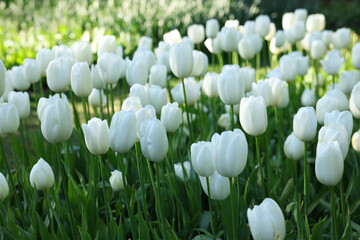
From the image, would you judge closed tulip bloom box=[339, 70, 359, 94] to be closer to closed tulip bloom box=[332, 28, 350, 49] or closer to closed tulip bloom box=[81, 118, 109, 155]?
closed tulip bloom box=[332, 28, 350, 49]

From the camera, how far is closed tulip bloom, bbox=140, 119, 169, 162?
1659mm

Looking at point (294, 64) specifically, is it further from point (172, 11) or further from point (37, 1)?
point (37, 1)

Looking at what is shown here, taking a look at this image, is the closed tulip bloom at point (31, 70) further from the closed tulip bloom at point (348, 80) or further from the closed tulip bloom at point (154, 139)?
the closed tulip bloom at point (348, 80)

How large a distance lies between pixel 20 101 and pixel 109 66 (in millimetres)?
523

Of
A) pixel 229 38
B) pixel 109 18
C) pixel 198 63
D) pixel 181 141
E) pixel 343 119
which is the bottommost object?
pixel 181 141

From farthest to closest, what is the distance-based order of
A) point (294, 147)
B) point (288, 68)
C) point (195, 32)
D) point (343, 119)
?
point (195, 32)
point (288, 68)
point (294, 147)
point (343, 119)

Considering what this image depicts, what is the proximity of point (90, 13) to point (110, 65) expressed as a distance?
638cm

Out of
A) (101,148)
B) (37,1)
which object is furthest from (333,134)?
(37,1)

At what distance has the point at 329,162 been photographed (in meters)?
1.53

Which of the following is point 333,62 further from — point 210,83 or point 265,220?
point 265,220

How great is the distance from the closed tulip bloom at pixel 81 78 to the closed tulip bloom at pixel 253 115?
761 mm

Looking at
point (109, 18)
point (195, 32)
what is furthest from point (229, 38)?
point (109, 18)

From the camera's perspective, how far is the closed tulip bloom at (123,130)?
1.70 meters

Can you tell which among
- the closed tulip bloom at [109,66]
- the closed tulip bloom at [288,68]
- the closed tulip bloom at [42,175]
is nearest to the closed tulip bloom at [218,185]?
the closed tulip bloom at [42,175]
